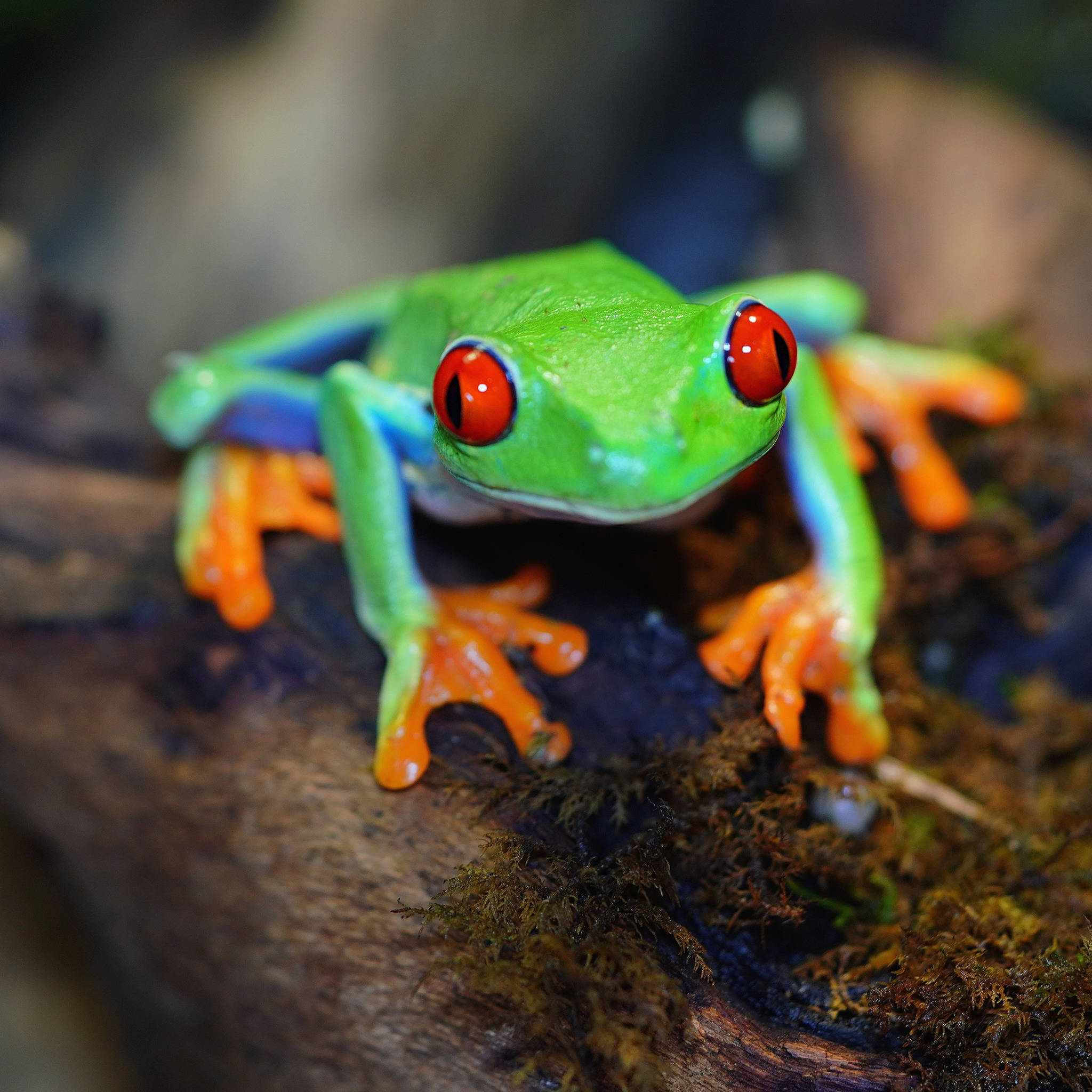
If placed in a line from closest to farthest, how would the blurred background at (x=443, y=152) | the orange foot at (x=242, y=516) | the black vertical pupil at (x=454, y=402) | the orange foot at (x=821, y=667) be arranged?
the black vertical pupil at (x=454, y=402) < the orange foot at (x=821, y=667) < the orange foot at (x=242, y=516) < the blurred background at (x=443, y=152)

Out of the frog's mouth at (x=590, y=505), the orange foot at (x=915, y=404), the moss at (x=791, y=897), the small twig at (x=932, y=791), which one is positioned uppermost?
the frog's mouth at (x=590, y=505)

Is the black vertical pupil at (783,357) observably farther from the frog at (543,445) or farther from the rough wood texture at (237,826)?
the rough wood texture at (237,826)

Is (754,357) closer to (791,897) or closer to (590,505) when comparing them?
(590,505)

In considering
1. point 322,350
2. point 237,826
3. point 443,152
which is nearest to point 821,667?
point 237,826

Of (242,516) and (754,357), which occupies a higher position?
(754,357)

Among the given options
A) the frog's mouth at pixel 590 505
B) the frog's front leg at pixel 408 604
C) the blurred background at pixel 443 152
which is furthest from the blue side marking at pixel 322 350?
the frog's mouth at pixel 590 505

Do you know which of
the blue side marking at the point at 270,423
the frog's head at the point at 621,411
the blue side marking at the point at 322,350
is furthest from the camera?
the blue side marking at the point at 322,350

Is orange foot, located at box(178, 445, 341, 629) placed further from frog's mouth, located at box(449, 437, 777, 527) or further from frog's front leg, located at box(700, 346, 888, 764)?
frog's front leg, located at box(700, 346, 888, 764)
